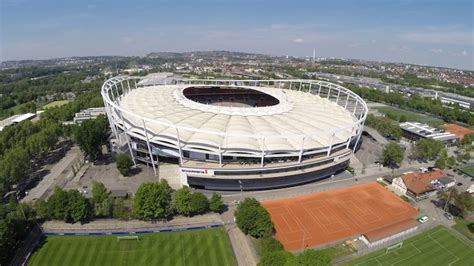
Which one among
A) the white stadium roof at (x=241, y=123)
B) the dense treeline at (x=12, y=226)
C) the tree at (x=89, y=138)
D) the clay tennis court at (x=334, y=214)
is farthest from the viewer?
the tree at (x=89, y=138)

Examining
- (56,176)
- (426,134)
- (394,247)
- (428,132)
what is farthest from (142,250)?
(428,132)

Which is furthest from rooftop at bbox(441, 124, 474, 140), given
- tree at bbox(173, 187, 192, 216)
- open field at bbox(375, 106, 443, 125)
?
tree at bbox(173, 187, 192, 216)

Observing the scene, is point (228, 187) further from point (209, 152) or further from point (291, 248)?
point (291, 248)

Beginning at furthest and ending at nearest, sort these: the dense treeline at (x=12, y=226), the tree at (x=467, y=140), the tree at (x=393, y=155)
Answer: the tree at (x=467, y=140)
the tree at (x=393, y=155)
the dense treeline at (x=12, y=226)

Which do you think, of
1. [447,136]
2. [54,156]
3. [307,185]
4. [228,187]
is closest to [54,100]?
[54,156]

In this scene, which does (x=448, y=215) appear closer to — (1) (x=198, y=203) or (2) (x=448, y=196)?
(2) (x=448, y=196)

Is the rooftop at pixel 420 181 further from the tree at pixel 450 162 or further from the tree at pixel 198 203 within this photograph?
the tree at pixel 198 203

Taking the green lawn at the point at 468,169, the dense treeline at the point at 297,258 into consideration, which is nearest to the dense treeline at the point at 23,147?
the dense treeline at the point at 297,258

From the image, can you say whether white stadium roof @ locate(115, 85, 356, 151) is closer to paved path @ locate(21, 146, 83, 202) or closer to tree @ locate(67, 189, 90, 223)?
tree @ locate(67, 189, 90, 223)
